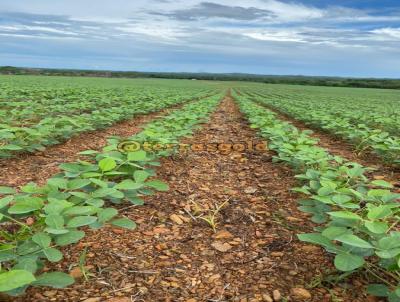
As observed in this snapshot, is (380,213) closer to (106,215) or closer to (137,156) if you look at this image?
(106,215)

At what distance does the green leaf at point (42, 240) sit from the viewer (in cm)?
168

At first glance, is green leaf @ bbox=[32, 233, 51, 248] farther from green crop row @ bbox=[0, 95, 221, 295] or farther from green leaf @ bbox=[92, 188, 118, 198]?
green leaf @ bbox=[92, 188, 118, 198]

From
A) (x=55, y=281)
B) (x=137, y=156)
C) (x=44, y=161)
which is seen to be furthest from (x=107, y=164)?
(x=44, y=161)

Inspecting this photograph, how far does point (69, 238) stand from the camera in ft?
5.70

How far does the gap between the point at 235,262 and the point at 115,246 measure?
0.67 metres

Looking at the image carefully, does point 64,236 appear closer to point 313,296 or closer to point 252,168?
point 313,296

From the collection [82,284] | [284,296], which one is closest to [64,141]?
[82,284]

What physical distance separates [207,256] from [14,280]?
3.84 ft

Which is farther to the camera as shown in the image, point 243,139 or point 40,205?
point 243,139

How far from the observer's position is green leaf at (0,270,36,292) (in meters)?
1.27

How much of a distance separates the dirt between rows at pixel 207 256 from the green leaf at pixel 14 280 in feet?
1.68

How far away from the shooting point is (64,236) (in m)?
1.75

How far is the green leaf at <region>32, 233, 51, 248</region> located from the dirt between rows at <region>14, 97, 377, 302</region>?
262 millimetres

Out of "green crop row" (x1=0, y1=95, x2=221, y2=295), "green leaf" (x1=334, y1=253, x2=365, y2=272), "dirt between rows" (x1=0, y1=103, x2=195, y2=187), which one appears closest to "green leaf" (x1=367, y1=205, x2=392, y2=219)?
"green leaf" (x1=334, y1=253, x2=365, y2=272)
